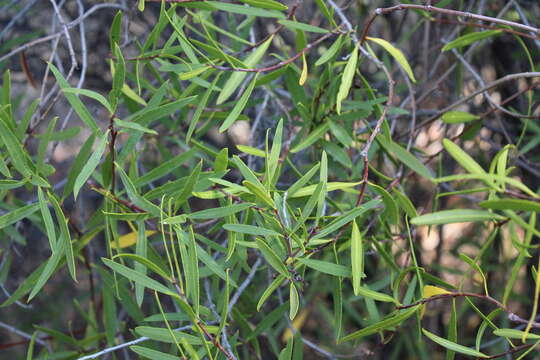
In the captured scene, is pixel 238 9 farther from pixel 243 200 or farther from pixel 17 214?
pixel 17 214

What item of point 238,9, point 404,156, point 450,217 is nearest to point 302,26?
point 238,9

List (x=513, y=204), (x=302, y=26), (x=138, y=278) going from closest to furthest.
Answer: (x=513, y=204), (x=138, y=278), (x=302, y=26)

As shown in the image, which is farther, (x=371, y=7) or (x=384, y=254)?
(x=371, y=7)

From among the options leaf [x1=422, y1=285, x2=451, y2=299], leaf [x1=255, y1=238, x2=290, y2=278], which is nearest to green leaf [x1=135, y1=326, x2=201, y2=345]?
leaf [x1=255, y1=238, x2=290, y2=278]

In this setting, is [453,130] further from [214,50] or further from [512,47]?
[214,50]

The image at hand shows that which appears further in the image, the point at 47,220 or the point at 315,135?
the point at 315,135

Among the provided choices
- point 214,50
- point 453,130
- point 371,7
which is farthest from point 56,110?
point 214,50
